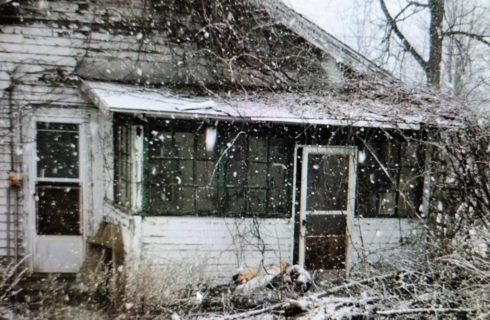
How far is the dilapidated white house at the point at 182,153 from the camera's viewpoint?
7301mm

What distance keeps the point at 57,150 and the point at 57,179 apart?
1.76ft

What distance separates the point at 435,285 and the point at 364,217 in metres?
2.91

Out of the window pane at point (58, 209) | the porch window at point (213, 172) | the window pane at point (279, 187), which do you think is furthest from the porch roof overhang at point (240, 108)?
the window pane at point (58, 209)

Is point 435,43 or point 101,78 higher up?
point 435,43

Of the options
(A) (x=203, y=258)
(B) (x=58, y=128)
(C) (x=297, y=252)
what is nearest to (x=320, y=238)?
(C) (x=297, y=252)

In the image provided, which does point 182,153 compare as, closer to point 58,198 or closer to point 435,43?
point 58,198

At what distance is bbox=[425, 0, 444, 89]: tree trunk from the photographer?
17.1m

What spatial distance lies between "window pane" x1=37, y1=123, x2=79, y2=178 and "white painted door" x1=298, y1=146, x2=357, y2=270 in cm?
434

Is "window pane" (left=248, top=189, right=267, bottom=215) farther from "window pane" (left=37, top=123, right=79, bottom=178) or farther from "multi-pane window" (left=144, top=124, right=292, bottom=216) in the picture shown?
"window pane" (left=37, top=123, right=79, bottom=178)

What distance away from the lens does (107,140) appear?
8.11 meters

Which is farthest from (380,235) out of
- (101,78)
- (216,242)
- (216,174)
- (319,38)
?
(101,78)

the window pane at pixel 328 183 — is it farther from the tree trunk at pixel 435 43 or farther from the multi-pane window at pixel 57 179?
the tree trunk at pixel 435 43

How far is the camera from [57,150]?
26.5 ft

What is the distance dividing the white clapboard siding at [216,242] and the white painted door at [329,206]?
53 centimetres
